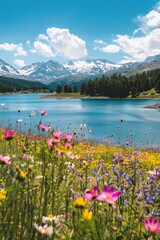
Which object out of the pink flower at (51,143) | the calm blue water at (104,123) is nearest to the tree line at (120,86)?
the calm blue water at (104,123)

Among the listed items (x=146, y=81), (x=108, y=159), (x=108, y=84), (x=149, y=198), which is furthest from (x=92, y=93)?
(x=149, y=198)

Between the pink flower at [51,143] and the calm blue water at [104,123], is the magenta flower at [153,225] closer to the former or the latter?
the pink flower at [51,143]

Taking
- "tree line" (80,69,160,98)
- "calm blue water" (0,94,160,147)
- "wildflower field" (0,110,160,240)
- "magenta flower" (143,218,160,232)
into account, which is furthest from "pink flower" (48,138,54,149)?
"tree line" (80,69,160,98)

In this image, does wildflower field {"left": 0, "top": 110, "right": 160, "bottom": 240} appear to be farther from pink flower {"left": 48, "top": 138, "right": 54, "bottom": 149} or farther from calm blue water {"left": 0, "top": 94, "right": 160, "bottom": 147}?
calm blue water {"left": 0, "top": 94, "right": 160, "bottom": 147}

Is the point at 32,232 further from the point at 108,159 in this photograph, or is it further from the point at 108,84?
the point at 108,84

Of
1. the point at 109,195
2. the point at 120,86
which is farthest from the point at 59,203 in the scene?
the point at 120,86

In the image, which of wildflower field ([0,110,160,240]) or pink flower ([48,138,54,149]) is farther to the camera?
pink flower ([48,138,54,149])

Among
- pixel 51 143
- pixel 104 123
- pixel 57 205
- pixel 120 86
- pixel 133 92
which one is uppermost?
pixel 120 86

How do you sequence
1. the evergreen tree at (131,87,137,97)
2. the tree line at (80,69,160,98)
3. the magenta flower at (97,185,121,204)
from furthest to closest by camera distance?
1. the tree line at (80,69,160,98)
2. the evergreen tree at (131,87,137,97)
3. the magenta flower at (97,185,121,204)

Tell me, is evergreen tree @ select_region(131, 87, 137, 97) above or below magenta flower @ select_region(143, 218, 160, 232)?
below

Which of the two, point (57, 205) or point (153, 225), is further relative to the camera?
point (57, 205)

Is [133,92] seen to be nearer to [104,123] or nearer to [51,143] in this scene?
[104,123]

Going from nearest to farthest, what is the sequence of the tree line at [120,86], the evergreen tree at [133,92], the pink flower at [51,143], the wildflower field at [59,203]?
the wildflower field at [59,203]
the pink flower at [51,143]
the evergreen tree at [133,92]
the tree line at [120,86]

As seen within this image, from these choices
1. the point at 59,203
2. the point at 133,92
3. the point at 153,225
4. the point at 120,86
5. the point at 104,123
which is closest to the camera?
the point at 153,225
